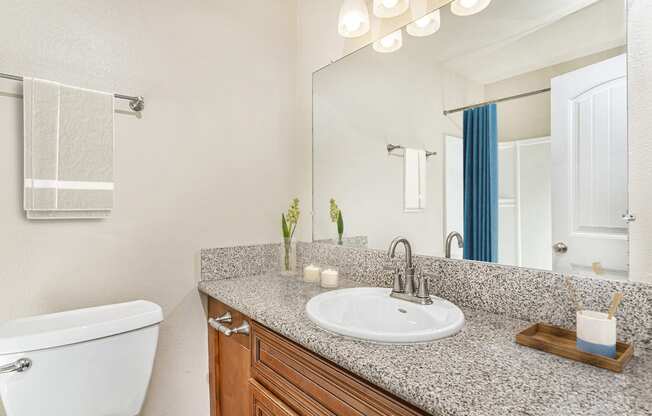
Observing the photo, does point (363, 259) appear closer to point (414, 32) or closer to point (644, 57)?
point (414, 32)

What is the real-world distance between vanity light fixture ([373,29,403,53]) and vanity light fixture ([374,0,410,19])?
2.6 inches

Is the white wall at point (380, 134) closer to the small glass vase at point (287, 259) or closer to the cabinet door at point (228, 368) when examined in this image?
the small glass vase at point (287, 259)

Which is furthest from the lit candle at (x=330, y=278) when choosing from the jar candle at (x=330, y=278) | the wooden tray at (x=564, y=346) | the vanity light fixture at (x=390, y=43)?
the vanity light fixture at (x=390, y=43)

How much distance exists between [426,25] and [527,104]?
495mm

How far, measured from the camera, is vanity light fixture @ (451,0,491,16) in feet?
3.56

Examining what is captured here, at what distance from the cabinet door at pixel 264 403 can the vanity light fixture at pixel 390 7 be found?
138 cm

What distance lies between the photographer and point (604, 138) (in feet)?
2.71

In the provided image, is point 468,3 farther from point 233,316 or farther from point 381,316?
point 233,316

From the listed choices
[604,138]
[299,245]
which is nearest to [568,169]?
[604,138]

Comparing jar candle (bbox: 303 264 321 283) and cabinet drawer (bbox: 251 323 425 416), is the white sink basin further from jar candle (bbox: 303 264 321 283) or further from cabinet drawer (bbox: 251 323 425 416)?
jar candle (bbox: 303 264 321 283)

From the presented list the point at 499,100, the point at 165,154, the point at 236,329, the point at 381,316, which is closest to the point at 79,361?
the point at 236,329

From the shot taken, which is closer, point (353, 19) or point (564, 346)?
point (564, 346)

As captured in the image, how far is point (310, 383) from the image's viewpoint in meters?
0.87

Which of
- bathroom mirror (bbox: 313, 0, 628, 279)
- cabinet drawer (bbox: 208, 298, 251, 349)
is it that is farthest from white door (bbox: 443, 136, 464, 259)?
cabinet drawer (bbox: 208, 298, 251, 349)
